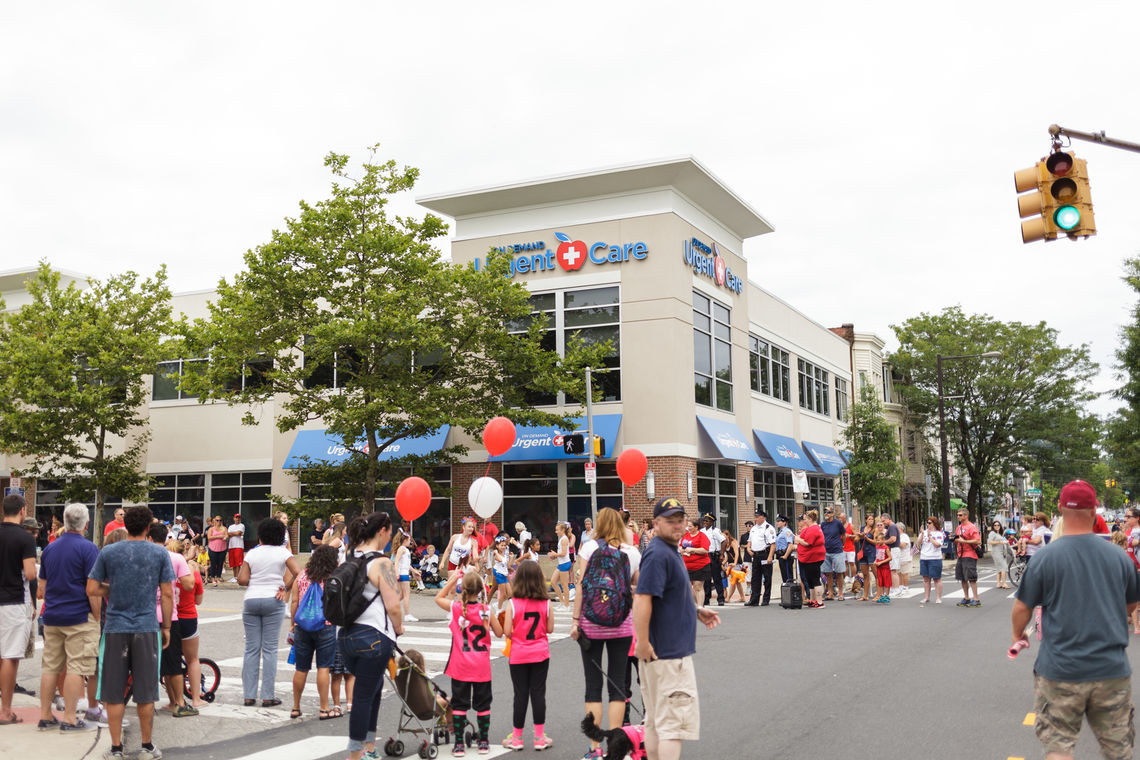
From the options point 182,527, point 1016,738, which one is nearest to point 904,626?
point 1016,738

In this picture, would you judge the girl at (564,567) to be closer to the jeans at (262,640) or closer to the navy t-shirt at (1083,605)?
the jeans at (262,640)

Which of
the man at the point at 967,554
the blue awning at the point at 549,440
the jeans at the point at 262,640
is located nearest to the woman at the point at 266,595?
the jeans at the point at 262,640

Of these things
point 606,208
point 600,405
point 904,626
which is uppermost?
Result: point 606,208

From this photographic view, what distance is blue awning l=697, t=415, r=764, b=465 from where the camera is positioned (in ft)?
90.8

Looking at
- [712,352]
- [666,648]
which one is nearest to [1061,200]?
[666,648]

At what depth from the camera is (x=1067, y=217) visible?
9.67 m

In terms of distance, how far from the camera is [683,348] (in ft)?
89.5

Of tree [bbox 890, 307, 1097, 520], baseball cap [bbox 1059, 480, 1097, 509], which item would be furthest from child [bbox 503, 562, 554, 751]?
tree [bbox 890, 307, 1097, 520]

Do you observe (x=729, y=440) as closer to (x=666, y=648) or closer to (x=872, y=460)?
(x=872, y=460)

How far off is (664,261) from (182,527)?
15.3 m

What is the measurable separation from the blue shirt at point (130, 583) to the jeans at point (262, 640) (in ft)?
5.32

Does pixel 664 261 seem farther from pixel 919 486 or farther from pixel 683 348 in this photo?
pixel 919 486

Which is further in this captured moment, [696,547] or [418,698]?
[696,547]

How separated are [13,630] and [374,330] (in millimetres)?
14961
